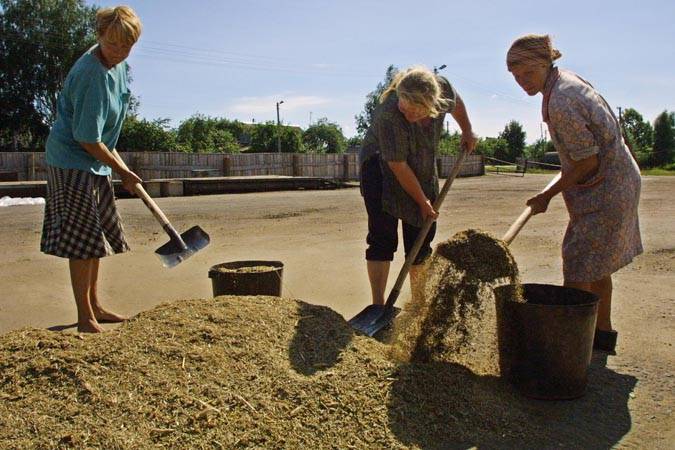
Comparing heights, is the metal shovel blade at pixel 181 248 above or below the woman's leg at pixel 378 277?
above

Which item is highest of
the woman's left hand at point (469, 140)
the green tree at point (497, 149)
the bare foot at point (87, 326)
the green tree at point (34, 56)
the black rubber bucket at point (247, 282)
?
the green tree at point (34, 56)

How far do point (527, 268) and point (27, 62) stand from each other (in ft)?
122

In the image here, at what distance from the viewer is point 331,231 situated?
873 cm

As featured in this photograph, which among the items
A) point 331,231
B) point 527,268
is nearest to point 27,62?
point 331,231

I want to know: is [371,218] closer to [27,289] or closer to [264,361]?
[264,361]

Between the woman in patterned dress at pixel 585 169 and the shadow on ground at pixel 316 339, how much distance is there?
130 cm

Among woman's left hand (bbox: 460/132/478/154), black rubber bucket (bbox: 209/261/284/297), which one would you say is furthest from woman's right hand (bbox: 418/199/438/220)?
black rubber bucket (bbox: 209/261/284/297)

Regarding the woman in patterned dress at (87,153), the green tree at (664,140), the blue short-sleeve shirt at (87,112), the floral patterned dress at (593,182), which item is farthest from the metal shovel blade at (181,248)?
the green tree at (664,140)

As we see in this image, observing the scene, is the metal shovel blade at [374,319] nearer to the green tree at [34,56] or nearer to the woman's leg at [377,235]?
the woman's leg at [377,235]

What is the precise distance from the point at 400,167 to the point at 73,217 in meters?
1.88

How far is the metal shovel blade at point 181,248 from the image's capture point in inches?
149

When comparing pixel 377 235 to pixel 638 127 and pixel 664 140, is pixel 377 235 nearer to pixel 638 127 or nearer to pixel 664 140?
A: pixel 664 140

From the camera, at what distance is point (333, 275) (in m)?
5.73

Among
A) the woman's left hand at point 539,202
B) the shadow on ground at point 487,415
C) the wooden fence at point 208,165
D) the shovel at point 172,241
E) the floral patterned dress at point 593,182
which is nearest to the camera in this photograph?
the shadow on ground at point 487,415
